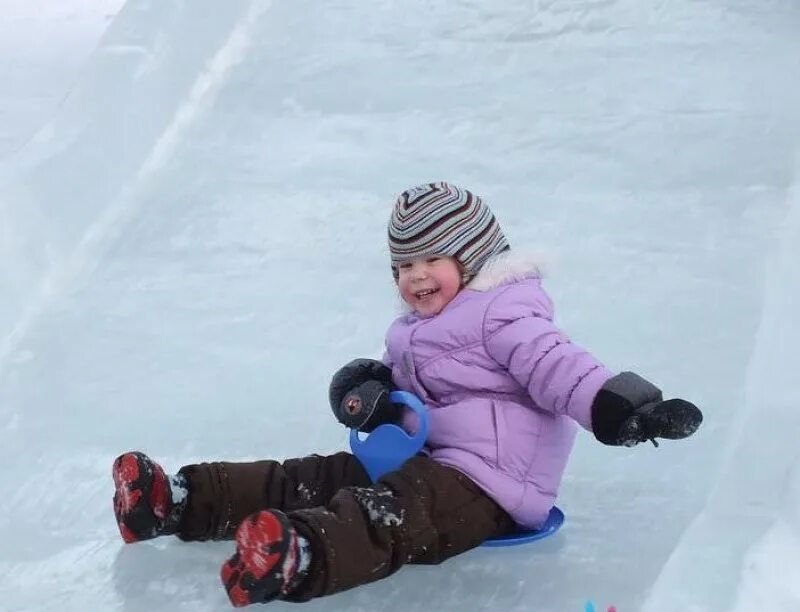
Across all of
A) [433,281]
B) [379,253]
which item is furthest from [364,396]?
[379,253]

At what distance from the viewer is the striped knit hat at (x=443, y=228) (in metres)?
1.73

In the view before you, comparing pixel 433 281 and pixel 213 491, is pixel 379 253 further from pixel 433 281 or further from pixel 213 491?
pixel 213 491

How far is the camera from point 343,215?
2.87 meters

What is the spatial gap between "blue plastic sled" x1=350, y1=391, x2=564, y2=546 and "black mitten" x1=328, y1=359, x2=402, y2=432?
0.06ft

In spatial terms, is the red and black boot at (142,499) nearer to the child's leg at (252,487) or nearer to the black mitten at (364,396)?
the child's leg at (252,487)

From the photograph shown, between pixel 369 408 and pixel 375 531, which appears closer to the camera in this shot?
pixel 375 531

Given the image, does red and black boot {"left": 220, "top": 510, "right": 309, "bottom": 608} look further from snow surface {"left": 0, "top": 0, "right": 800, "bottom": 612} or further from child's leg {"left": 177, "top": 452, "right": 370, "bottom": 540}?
child's leg {"left": 177, "top": 452, "right": 370, "bottom": 540}

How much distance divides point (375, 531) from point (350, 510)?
39mm

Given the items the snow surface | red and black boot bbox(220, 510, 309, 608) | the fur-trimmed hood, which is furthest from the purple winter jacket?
red and black boot bbox(220, 510, 309, 608)

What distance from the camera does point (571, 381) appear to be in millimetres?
1550

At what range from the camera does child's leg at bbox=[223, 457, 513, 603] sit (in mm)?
1385

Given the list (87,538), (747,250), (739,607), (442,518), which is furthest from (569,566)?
(747,250)

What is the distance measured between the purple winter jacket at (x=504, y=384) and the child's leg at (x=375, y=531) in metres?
0.04

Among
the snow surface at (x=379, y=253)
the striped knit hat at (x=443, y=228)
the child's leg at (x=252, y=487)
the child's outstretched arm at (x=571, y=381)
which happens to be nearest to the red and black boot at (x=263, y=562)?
the snow surface at (x=379, y=253)
